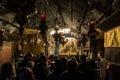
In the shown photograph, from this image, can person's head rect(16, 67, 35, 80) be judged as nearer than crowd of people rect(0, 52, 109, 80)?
No

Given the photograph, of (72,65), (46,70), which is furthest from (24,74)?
(46,70)

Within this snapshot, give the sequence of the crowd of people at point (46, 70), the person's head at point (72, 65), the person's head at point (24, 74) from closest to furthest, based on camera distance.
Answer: the crowd of people at point (46, 70)
the person's head at point (24, 74)
the person's head at point (72, 65)

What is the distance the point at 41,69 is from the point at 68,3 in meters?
10.5

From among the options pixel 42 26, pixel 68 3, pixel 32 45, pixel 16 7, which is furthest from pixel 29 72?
pixel 32 45

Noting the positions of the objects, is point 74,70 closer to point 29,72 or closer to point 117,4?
point 29,72

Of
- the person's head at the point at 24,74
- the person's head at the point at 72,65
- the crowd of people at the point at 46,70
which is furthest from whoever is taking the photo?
the person's head at the point at 72,65

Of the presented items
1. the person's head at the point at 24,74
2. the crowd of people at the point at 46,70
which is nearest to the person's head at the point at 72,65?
the crowd of people at the point at 46,70

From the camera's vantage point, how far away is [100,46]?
1817 cm

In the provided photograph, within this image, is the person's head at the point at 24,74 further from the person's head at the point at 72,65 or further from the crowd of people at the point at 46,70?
the person's head at the point at 72,65

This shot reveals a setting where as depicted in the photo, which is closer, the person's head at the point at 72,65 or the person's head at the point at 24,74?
the person's head at the point at 24,74

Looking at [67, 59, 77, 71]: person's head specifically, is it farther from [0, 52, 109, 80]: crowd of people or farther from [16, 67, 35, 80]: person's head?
[16, 67, 35, 80]: person's head

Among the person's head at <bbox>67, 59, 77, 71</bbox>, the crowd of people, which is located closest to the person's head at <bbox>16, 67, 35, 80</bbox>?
the crowd of people

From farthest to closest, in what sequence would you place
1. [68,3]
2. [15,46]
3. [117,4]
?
[68,3], [15,46], [117,4]

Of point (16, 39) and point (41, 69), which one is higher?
point (16, 39)
